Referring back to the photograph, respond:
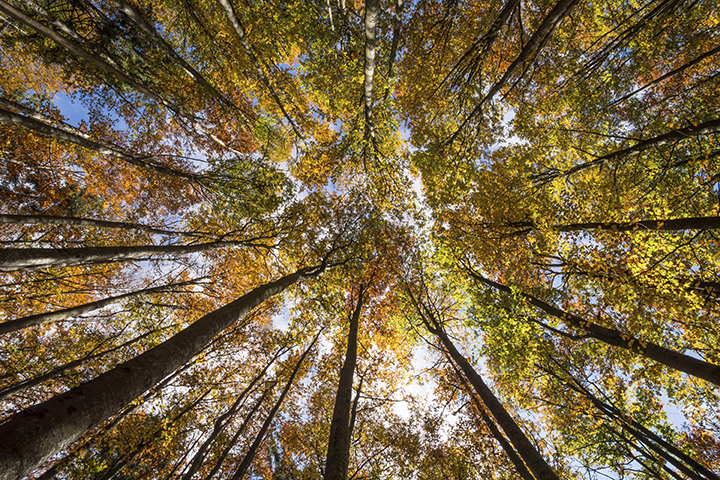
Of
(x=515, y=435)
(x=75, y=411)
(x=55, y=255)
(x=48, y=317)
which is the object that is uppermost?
(x=55, y=255)

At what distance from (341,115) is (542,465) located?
1153 cm

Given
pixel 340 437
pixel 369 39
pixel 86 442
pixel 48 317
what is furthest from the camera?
pixel 86 442

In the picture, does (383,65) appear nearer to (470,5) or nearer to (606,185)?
(470,5)

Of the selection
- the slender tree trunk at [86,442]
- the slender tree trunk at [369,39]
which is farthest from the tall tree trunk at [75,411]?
the slender tree trunk at [86,442]

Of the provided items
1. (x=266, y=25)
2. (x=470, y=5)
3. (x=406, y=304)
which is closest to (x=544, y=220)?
(x=406, y=304)

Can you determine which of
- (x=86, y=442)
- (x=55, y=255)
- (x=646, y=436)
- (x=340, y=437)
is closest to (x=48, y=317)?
(x=55, y=255)

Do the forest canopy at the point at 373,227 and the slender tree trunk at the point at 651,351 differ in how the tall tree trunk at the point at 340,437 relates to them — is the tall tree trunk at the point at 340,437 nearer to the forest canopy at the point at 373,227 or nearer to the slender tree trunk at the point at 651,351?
the forest canopy at the point at 373,227

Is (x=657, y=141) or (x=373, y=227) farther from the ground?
(x=373, y=227)

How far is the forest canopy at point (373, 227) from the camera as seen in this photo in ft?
21.3

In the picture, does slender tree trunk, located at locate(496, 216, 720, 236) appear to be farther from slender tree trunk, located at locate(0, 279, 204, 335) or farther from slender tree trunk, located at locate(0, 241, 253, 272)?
slender tree trunk, located at locate(0, 279, 204, 335)

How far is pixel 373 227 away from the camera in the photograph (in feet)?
42.3

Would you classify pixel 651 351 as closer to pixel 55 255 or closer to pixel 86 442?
pixel 55 255

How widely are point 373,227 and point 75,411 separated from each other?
11.6 metres

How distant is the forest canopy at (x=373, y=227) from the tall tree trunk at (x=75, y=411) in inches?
53.7
